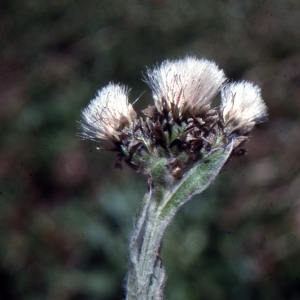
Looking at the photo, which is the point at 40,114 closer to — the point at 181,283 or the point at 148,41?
the point at 148,41

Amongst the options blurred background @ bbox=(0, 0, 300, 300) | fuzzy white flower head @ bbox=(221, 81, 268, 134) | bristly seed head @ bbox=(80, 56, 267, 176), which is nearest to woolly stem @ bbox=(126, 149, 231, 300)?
bristly seed head @ bbox=(80, 56, 267, 176)

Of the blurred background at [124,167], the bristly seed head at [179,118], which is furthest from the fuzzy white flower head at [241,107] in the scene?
the blurred background at [124,167]

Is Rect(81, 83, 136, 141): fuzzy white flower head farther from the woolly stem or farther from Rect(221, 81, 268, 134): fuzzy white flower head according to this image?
Rect(221, 81, 268, 134): fuzzy white flower head

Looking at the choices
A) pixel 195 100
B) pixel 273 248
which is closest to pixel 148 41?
pixel 273 248

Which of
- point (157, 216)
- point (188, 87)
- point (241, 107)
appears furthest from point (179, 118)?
point (157, 216)

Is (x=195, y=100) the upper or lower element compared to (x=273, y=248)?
lower

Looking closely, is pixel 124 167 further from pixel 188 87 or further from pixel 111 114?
pixel 188 87
